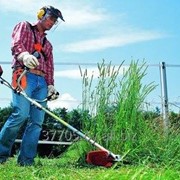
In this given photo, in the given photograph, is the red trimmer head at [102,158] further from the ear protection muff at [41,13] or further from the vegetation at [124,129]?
the ear protection muff at [41,13]

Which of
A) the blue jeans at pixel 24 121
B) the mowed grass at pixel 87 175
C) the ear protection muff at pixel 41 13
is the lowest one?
the mowed grass at pixel 87 175

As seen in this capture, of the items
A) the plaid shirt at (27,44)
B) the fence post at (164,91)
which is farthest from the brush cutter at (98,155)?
the fence post at (164,91)

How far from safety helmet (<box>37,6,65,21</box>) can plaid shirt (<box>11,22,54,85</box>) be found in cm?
12

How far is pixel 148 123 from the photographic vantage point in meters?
6.07

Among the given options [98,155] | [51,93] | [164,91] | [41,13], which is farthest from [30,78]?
[164,91]

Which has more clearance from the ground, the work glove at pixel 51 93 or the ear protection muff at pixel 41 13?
the ear protection muff at pixel 41 13

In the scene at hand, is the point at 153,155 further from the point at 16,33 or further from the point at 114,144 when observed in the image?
the point at 16,33

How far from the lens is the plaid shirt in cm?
547

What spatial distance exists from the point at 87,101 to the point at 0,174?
1.96 metres

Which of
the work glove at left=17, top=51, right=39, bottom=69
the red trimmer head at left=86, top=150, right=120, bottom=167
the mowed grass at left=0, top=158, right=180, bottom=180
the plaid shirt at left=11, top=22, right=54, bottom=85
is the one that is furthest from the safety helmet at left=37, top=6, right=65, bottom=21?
the mowed grass at left=0, top=158, right=180, bottom=180

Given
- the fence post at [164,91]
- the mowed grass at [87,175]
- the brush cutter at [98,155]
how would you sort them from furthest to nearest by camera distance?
the fence post at [164,91], the brush cutter at [98,155], the mowed grass at [87,175]

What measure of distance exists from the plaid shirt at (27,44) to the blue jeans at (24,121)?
0.49 ft

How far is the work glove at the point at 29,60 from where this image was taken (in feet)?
17.2

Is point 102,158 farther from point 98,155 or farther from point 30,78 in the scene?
point 30,78
